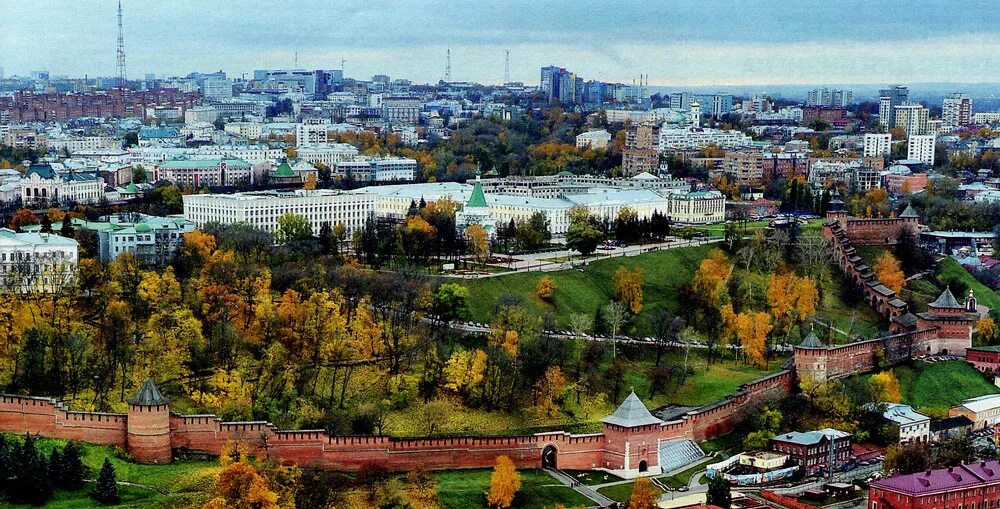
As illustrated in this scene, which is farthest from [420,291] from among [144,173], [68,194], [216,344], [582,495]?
[144,173]

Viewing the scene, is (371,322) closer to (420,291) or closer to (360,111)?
(420,291)

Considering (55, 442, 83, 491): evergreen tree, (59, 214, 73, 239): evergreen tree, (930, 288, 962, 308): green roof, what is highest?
(59, 214, 73, 239): evergreen tree

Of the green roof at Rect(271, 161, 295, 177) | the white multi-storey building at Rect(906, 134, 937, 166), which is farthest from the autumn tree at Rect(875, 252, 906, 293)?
the white multi-storey building at Rect(906, 134, 937, 166)

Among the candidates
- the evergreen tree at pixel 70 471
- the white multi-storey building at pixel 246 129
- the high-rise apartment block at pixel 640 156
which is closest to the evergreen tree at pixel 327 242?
the evergreen tree at pixel 70 471

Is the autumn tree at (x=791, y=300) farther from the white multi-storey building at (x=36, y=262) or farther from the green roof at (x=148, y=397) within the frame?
the green roof at (x=148, y=397)

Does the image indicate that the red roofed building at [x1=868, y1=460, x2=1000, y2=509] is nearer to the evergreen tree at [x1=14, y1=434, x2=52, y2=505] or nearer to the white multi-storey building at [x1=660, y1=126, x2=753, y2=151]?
the evergreen tree at [x1=14, y1=434, x2=52, y2=505]

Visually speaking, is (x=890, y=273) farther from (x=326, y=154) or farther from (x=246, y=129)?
(x=246, y=129)
